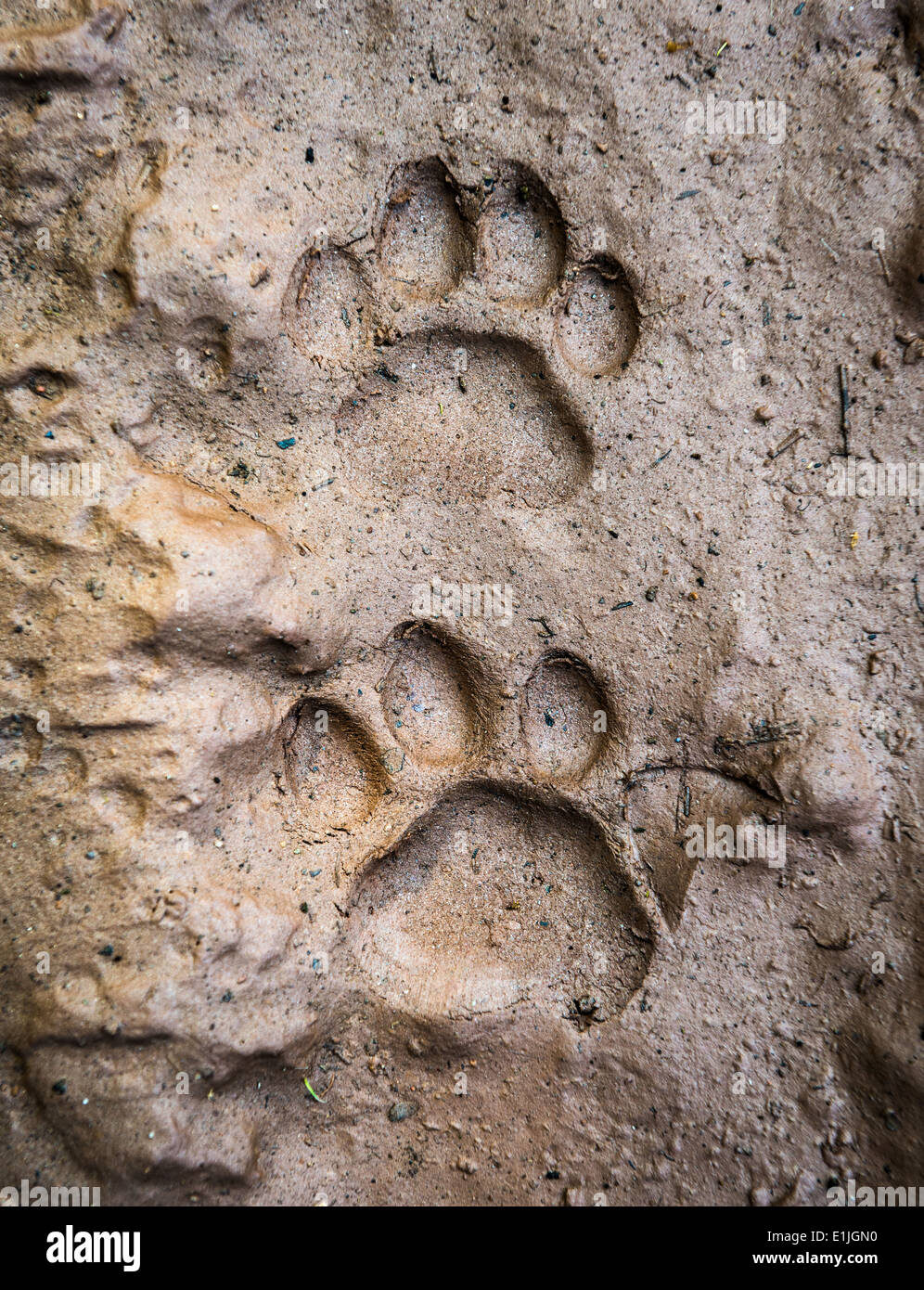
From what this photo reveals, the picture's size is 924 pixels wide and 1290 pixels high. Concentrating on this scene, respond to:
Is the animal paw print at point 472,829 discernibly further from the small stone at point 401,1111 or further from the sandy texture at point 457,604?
the small stone at point 401,1111

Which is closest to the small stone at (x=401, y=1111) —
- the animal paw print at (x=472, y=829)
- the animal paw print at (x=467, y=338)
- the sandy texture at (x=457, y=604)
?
the sandy texture at (x=457, y=604)

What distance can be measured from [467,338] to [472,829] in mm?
1363

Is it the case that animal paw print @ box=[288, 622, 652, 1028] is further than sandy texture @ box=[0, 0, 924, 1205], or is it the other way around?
animal paw print @ box=[288, 622, 652, 1028]

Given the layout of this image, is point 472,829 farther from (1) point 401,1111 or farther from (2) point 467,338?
(2) point 467,338

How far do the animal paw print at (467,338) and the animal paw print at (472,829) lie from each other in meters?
0.50

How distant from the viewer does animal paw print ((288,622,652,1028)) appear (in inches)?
80.6

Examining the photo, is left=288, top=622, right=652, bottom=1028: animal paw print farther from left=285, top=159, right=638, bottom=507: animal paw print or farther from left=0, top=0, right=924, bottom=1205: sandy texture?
left=285, top=159, right=638, bottom=507: animal paw print

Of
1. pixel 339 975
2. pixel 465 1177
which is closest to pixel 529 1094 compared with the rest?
pixel 465 1177

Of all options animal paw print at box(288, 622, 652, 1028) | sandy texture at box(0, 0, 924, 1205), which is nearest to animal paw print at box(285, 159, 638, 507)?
sandy texture at box(0, 0, 924, 1205)

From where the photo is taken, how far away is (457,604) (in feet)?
6.81

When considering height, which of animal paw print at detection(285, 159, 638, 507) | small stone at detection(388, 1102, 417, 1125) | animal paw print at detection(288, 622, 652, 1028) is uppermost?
animal paw print at detection(285, 159, 638, 507)

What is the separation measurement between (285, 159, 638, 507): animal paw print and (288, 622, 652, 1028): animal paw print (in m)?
0.50

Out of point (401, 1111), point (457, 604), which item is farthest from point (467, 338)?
point (401, 1111)

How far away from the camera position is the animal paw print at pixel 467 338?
205 cm
